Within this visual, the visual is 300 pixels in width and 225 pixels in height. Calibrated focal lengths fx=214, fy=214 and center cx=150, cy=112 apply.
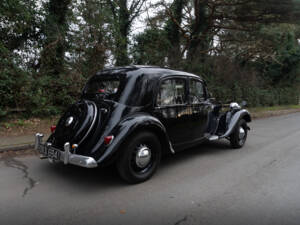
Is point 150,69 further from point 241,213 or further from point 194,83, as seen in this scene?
point 241,213

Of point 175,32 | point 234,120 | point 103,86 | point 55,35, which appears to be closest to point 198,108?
point 234,120

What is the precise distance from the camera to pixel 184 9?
51.1 ft

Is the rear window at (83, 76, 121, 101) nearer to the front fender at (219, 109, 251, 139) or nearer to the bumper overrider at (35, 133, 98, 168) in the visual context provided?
the bumper overrider at (35, 133, 98, 168)

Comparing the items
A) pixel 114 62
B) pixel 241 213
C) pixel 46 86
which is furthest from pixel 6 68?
pixel 241 213

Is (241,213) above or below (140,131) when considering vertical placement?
below

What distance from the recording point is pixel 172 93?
4.07 m

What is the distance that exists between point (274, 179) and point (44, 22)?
10.8m

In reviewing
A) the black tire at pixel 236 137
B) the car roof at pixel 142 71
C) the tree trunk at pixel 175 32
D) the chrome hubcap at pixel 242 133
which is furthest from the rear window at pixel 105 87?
the tree trunk at pixel 175 32

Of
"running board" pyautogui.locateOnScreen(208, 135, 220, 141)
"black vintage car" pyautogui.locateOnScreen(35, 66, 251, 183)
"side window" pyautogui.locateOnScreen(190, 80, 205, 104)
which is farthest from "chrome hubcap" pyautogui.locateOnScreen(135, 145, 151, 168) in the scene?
"running board" pyautogui.locateOnScreen(208, 135, 220, 141)

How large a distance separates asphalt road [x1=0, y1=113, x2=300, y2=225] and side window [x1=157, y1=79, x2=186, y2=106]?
4.13ft

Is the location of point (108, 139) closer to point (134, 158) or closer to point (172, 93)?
point (134, 158)

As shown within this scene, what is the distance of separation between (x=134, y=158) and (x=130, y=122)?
22.0 inches

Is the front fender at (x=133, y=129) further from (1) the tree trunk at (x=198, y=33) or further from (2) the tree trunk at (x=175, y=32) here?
(1) the tree trunk at (x=198, y=33)

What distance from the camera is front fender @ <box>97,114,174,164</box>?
2947mm
